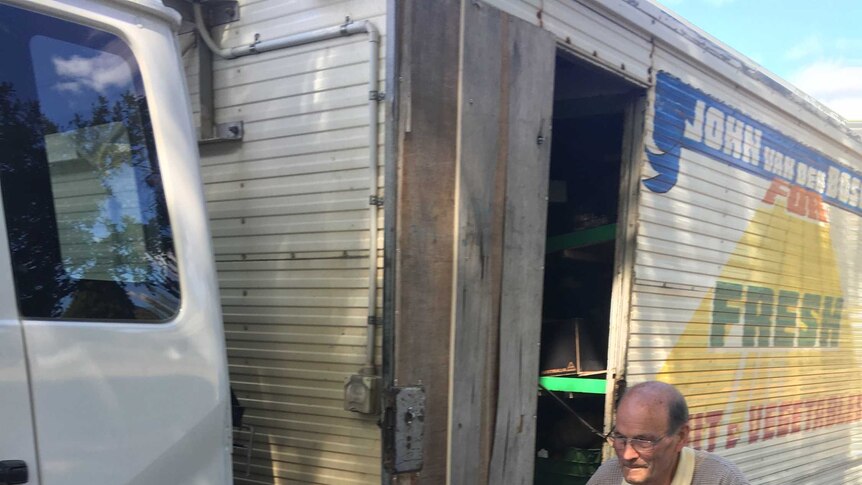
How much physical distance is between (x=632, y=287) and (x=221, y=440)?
92.2 inches

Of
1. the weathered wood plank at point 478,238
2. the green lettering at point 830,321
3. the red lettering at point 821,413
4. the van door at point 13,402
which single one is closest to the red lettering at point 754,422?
the red lettering at point 821,413

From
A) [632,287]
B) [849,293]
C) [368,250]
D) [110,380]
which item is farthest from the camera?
[849,293]

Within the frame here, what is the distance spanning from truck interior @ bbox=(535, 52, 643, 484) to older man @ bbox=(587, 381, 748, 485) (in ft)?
5.45

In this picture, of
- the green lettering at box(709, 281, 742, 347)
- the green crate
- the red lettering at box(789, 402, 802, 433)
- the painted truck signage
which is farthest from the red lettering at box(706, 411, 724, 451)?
the red lettering at box(789, 402, 802, 433)

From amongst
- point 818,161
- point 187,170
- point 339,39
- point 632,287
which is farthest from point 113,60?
point 818,161

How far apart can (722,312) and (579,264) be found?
2.95 feet

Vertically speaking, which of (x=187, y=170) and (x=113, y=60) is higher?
(x=113, y=60)

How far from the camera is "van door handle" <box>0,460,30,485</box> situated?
1.74 m

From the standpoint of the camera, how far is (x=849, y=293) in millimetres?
6328

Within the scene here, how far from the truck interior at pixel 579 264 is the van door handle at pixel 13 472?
2538mm

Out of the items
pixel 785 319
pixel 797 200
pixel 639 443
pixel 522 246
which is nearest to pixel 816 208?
pixel 797 200

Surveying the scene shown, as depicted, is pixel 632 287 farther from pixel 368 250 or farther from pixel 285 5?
pixel 285 5

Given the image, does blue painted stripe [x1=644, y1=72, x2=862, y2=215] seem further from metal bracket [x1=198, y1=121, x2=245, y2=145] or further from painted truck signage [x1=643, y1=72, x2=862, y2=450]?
metal bracket [x1=198, y1=121, x2=245, y2=145]

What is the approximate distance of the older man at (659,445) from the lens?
199 centimetres
